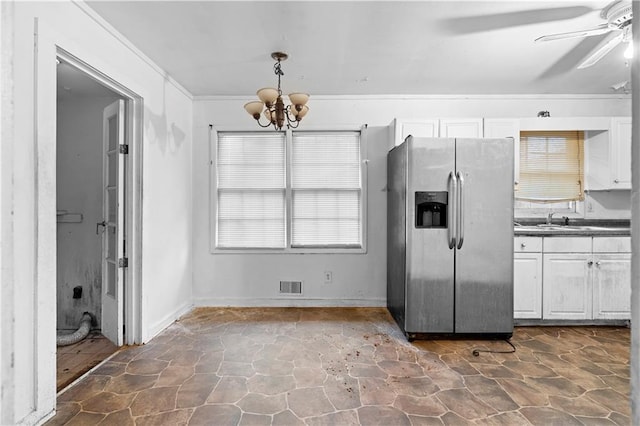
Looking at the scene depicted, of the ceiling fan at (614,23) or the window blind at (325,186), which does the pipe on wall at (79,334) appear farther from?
the ceiling fan at (614,23)

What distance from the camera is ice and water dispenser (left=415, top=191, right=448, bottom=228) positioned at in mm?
2973

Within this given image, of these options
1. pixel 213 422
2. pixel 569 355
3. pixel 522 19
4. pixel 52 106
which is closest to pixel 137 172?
pixel 52 106

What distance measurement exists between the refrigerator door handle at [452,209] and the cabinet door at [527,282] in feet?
2.82

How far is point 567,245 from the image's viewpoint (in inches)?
129

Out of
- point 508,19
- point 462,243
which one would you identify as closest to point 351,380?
point 462,243

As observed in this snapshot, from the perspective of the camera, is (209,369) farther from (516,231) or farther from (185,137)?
(516,231)

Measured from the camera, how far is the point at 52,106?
1930mm

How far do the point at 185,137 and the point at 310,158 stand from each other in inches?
59.5

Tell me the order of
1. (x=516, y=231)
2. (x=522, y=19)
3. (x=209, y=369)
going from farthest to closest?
(x=516, y=231) < (x=209, y=369) < (x=522, y=19)

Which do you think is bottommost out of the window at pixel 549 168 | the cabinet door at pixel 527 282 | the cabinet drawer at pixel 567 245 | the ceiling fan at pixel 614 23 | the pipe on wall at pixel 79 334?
the pipe on wall at pixel 79 334

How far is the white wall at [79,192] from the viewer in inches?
141

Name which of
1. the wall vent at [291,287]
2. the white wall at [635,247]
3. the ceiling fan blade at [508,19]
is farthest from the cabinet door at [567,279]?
the white wall at [635,247]

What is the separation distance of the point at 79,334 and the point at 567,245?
4.89m

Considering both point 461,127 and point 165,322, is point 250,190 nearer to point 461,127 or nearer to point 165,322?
point 165,322
